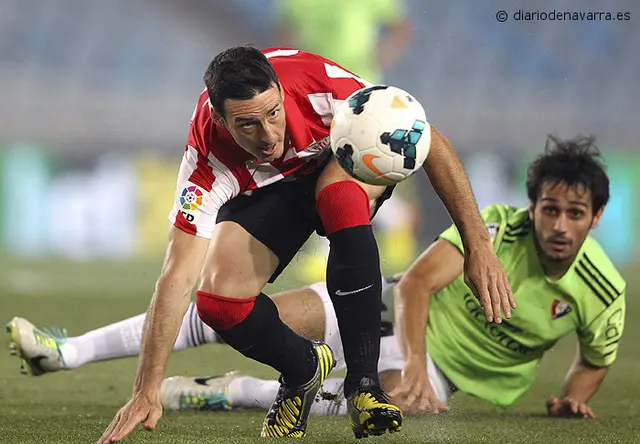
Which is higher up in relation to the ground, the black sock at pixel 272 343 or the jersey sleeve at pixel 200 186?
the jersey sleeve at pixel 200 186

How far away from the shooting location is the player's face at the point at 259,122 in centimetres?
351

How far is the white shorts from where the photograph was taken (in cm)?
500

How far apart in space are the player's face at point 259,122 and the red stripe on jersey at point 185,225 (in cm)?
33

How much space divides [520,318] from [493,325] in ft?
0.56

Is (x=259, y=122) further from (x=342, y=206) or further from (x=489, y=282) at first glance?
(x=489, y=282)

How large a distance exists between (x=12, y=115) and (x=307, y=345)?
14708mm

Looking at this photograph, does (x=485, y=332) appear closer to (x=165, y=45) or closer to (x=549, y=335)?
(x=549, y=335)

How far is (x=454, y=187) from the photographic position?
3.65m

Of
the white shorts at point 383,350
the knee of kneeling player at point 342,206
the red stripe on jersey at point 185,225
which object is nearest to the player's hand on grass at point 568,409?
the white shorts at point 383,350

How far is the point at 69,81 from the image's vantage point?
59.7 ft

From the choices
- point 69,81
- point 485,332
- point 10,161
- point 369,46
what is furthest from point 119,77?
point 485,332

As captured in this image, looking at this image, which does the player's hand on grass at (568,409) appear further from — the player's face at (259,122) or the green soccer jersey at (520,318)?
the player's face at (259,122)

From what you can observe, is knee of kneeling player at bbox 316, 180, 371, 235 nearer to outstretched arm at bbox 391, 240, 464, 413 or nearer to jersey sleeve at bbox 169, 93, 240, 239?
jersey sleeve at bbox 169, 93, 240, 239

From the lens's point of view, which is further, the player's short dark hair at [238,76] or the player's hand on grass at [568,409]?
the player's hand on grass at [568,409]
